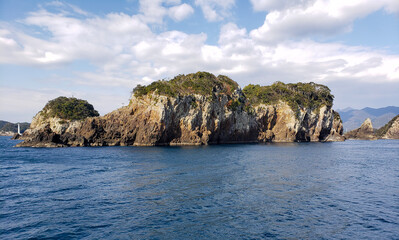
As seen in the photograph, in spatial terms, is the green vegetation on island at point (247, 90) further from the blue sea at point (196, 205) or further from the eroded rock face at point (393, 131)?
the eroded rock face at point (393, 131)

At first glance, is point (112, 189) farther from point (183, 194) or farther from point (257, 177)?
point (257, 177)

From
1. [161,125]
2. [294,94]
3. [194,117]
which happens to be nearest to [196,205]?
[161,125]

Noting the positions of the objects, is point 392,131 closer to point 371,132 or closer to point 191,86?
point 371,132

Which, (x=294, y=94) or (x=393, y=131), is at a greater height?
(x=294, y=94)

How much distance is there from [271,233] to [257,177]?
1759 centimetres

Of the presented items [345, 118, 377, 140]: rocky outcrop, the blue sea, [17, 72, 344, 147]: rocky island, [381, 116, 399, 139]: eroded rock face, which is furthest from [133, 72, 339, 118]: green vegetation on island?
[381, 116, 399, 139]: eroded rock face

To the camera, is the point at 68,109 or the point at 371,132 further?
the point at 371,132

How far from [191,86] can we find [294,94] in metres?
58.8

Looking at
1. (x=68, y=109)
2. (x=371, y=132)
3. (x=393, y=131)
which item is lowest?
(x=371, y=132)

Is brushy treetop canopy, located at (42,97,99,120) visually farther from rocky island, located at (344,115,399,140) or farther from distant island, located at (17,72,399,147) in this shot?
rocky island, located at (344,115,399,140)

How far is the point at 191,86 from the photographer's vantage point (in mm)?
97625

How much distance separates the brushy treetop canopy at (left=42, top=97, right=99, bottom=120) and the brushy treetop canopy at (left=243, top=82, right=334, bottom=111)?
7515cm

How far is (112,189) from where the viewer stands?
2717cm

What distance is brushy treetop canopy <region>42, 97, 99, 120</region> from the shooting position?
103 metres
